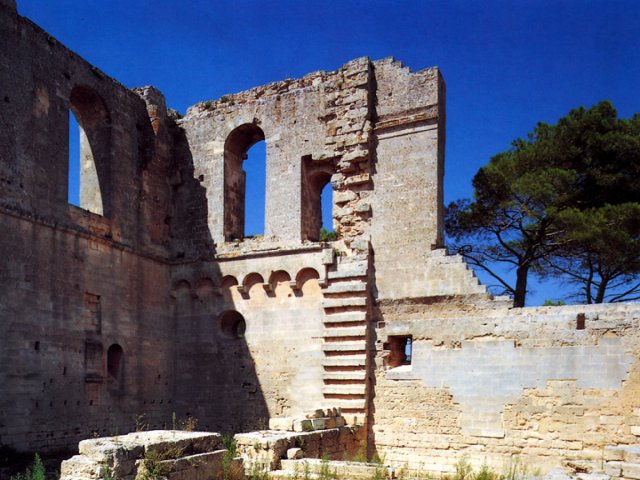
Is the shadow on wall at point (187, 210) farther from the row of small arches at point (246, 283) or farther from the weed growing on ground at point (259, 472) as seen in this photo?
the weed growing on ground at point (259, 472)

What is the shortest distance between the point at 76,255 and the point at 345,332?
579 cm

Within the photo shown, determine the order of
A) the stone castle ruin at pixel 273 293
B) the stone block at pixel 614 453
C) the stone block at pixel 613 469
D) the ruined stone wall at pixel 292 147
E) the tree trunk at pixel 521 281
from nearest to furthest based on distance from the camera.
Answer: the stone block at pixel 613 469, the stone block at pixel 614 453, the stone castle ruin at pixel 273 293, the ruined stone wall at pixel 292 147, the tree trunk at pixel 521 281

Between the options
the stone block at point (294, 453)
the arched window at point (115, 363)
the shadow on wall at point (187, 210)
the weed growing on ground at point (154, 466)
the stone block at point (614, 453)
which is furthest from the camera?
the shadow on wall at point (187, 210)

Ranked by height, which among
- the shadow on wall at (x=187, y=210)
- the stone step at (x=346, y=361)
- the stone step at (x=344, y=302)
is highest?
the shadow on wall at (x=187, y=210)

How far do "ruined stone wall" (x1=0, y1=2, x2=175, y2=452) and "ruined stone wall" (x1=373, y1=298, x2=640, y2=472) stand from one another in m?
5.60

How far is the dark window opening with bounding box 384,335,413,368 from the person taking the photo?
533 inches

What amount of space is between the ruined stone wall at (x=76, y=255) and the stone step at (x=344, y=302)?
4.35 meters

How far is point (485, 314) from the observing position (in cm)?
1262

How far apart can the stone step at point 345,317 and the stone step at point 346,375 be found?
1077 mm

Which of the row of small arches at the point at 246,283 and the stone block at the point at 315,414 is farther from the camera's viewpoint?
the row of small arches at the point at 246,283

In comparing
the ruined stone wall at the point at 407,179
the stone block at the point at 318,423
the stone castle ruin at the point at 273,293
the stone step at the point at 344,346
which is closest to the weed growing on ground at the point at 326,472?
the stone block at the point at 318,423

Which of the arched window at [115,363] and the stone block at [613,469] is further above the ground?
the arched window at [115,363]

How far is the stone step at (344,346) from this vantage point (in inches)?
534

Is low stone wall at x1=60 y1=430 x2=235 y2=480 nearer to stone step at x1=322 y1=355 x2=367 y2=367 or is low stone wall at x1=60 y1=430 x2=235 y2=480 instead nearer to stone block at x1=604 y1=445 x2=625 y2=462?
stone step at x1=322 y1=355 x2=367 y2=367
